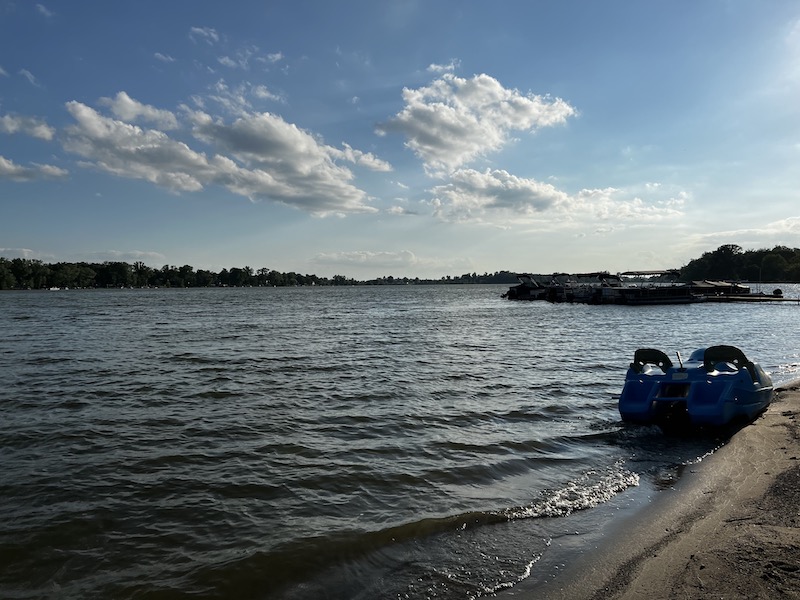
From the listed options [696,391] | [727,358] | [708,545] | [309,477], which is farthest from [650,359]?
[309,477]

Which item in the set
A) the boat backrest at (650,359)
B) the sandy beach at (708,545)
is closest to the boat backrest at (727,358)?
the boat backrest at (650,359)

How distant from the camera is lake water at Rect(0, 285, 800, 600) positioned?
20.7ft

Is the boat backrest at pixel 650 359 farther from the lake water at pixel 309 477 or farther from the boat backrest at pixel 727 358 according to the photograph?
the lake water at pixel 309 477

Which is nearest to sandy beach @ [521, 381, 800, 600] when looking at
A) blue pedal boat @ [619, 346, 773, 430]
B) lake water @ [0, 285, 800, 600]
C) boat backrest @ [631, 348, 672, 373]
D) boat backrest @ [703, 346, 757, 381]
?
lake water @ [0, 285, 800, 600]

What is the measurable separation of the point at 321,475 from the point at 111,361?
66.4 ft

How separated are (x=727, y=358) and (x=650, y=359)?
194cm

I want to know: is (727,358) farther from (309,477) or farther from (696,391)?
(309,477)

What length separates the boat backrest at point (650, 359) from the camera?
13633 mm

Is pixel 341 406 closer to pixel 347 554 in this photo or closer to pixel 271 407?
pixel 271 407

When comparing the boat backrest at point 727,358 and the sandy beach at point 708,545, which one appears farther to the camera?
the boat backrest at point 727,358

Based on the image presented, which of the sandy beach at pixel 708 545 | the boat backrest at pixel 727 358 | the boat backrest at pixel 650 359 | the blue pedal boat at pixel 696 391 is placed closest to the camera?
the sandy beach at pixel 708 545

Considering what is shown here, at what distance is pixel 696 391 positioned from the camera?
41.6ft

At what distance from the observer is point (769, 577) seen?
5297mm

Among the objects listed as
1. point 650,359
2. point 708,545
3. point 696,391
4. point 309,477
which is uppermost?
point 650,359
